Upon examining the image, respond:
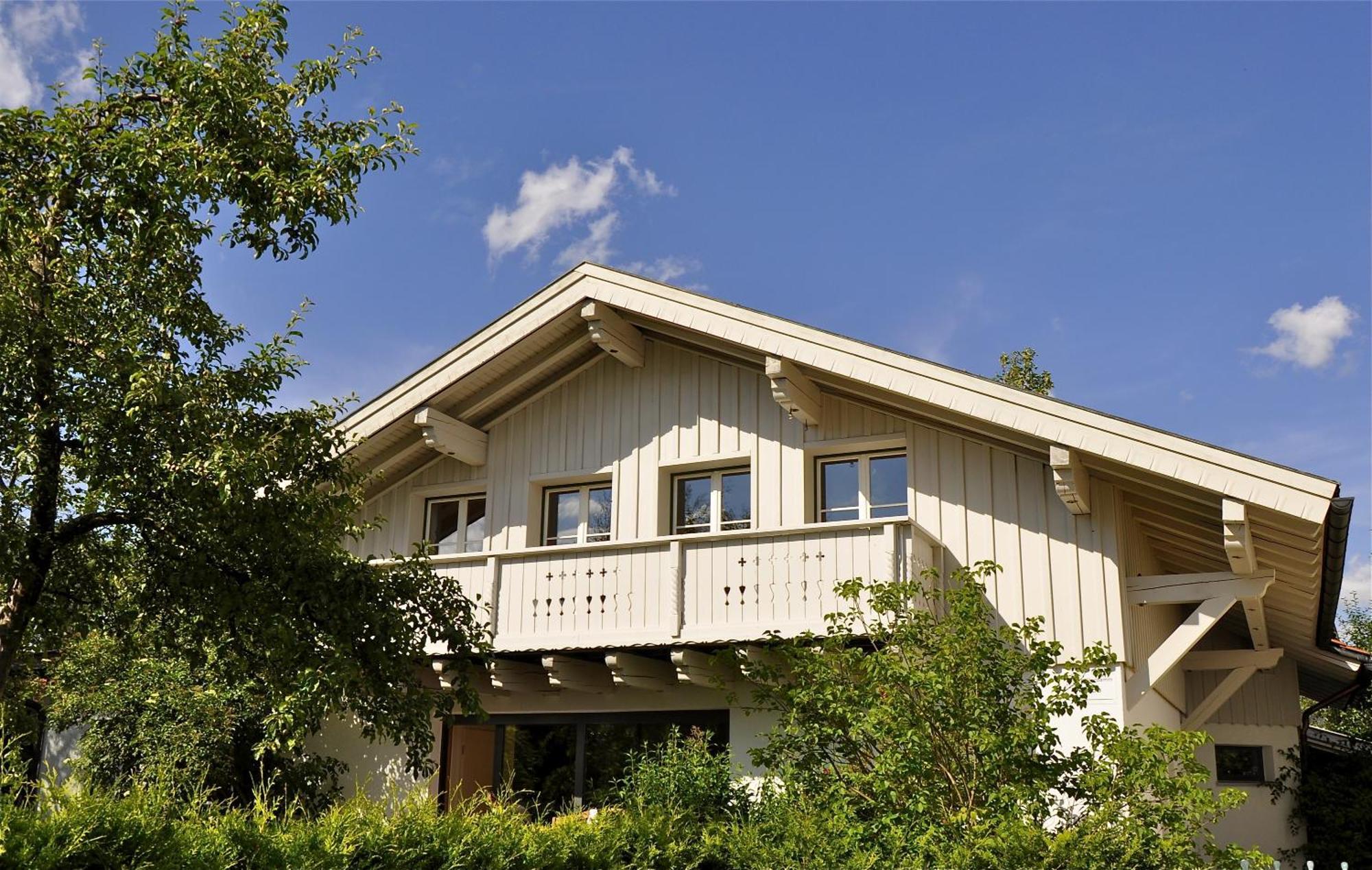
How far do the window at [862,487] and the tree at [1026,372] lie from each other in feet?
54.8

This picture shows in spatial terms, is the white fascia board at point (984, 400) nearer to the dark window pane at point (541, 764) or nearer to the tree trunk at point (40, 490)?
the dark window pane at point (541, 764)

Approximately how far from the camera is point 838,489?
14.3 meters

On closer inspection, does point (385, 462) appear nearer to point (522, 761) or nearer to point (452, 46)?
point (522, 761)

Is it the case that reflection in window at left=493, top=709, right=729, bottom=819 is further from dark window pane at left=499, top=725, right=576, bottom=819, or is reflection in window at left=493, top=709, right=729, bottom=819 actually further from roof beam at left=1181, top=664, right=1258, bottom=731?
roof beam at left=1181, top=664, right=1258, bottom=731

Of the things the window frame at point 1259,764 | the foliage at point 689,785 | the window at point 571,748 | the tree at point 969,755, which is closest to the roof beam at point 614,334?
the window at point 571,748

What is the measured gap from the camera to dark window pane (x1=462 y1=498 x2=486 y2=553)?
16094mm

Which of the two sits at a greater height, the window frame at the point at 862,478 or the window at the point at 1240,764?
the window frame at the point at 862,478

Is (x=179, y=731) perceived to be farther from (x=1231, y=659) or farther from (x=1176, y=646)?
(x=1231, y=659)

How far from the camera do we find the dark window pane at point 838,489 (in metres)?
14.2

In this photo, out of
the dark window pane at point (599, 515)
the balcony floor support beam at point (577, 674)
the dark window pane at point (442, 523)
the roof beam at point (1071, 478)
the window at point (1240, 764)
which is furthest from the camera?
the window at point (1240, 764)

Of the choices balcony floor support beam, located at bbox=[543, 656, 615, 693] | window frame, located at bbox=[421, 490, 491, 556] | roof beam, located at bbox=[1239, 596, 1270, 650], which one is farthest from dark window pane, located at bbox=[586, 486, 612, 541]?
roof beam, located at bbox=[1239, 596, 1270, 650]

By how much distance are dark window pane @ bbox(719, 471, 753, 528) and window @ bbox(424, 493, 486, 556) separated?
3.23m

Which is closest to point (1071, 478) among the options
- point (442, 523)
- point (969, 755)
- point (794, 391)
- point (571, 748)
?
point (794, 391)

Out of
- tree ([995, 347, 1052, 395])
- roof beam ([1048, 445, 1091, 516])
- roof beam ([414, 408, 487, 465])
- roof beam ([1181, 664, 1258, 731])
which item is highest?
tree ([995, 347, 1052, 395])
